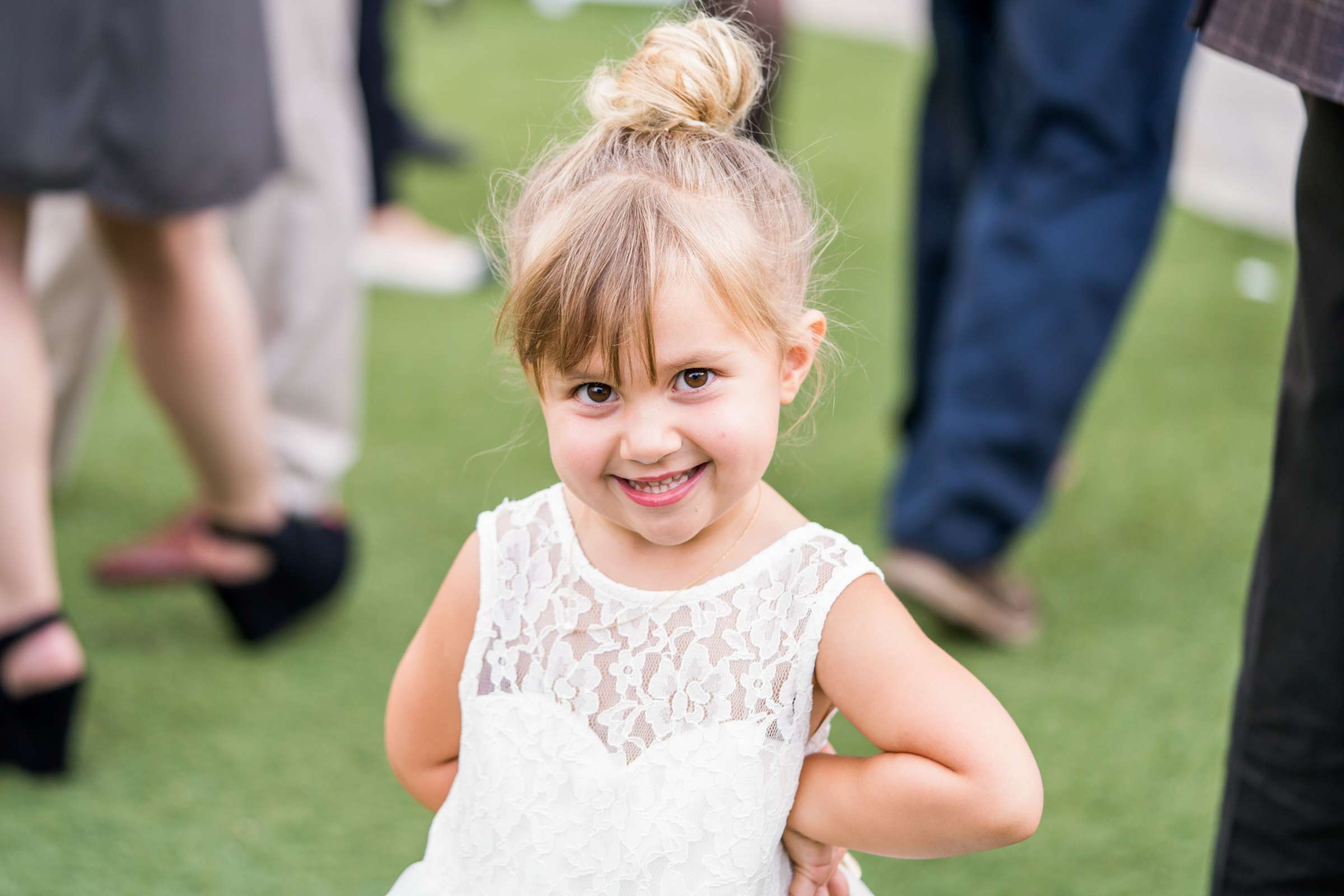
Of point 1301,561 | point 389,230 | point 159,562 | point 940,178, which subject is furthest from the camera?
point 389,230

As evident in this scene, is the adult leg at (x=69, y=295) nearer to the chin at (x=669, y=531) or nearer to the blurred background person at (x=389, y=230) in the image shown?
the blurred background person at (x=389, y=230)

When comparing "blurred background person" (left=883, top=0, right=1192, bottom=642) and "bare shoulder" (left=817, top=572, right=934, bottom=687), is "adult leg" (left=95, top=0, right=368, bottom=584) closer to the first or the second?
"blurred background person" (left=883, top=0, right=1192, bottom=642)

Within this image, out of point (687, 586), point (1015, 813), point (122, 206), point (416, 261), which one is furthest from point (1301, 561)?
point (416, 261)

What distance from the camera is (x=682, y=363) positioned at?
982 millimetres

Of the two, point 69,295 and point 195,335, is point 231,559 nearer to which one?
point 195,335

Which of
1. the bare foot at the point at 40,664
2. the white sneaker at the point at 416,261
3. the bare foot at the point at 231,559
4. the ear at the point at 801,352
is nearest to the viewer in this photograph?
the ear at the point at 801,352

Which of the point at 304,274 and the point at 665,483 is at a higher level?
the point at 665,483

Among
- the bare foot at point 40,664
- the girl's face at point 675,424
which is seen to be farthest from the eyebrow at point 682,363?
the bare foot at point 40,664

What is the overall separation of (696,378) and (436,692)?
1.15 ft

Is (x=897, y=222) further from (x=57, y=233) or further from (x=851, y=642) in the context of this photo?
(x=851, y=642)

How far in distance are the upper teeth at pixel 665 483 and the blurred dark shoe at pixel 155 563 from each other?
61.0 inches

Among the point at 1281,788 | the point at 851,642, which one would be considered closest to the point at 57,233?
the point at 851,642

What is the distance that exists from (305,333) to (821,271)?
1515 millimetres

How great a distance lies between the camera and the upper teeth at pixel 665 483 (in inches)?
40.1
